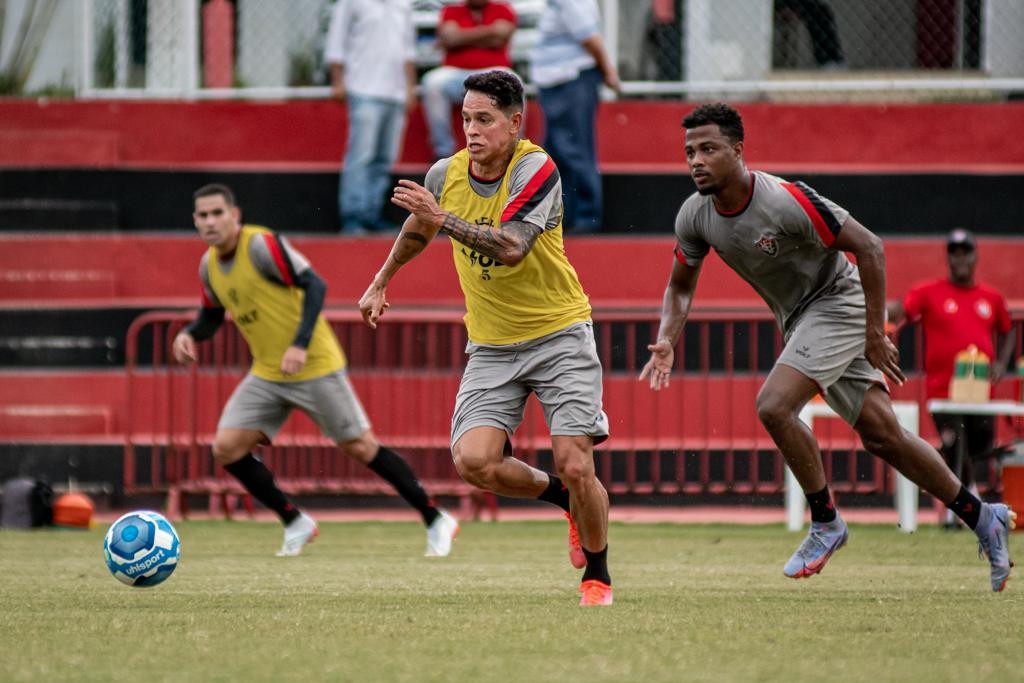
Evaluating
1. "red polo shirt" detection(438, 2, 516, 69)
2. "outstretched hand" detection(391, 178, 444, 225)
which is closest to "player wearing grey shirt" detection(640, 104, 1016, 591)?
"outstretched hand" detection(391, 178, 444, 225)

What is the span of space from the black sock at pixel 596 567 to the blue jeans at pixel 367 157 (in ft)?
29.4

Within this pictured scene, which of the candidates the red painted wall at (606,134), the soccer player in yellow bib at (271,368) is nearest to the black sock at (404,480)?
the soccer player in yellow bib at (271,368)

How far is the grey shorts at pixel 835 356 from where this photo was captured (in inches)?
310

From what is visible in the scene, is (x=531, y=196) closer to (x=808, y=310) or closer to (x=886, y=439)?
(x=808, y=310)

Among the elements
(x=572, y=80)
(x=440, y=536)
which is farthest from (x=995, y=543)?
(x=572, y=80)

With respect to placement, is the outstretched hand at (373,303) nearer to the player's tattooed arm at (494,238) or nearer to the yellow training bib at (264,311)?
the player's tattooed arm at (494,238)

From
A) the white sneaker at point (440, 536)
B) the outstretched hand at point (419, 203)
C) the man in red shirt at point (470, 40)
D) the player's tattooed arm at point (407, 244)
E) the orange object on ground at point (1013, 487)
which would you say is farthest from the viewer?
the man in red shirt at point (470, 40)

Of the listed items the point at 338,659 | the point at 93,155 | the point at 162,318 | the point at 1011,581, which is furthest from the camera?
the point at 93,155

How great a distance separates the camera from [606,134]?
55.9ft

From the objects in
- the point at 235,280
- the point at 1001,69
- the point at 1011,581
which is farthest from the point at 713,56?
the point at 1011,581

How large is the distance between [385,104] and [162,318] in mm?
3719

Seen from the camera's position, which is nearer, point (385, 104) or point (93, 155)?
point (385, 104)

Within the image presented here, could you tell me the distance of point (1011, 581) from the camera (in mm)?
8398

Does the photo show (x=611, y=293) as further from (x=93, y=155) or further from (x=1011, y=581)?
(x=1011, y=581)
